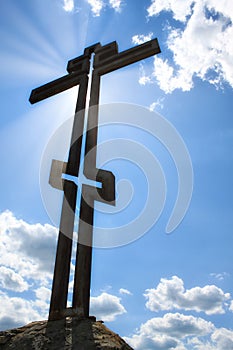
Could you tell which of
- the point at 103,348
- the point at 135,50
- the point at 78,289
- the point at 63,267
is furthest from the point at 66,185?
the point at 135,50

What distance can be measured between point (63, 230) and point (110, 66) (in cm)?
302

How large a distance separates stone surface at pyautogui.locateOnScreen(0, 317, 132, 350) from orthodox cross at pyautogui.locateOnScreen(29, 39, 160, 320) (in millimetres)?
176

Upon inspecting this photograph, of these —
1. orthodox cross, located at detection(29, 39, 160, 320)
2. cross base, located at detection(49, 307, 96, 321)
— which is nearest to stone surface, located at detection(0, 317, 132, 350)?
cross base, located at detection(49, 307, 96, 321)

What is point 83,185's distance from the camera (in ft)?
13.8

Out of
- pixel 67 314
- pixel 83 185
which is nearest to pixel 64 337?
pixel 67 314

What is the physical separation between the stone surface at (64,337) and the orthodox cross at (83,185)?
176 millimetres

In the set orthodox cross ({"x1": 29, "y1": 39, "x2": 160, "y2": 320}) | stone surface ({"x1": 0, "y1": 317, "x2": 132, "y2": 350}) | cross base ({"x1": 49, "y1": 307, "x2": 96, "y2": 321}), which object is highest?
orthodox cross ({"x1": 29, "y1": 39, "x2": 160, "y2": 320})

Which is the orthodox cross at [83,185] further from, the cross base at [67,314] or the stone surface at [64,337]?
the stone surface at [64,337]

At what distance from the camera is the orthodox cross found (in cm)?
368

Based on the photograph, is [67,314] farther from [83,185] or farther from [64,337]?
[83,185]

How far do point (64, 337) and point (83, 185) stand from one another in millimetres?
1841

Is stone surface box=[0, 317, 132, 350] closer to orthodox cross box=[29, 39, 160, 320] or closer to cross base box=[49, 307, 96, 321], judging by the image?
cross base box=[49, 307, 96, 321]

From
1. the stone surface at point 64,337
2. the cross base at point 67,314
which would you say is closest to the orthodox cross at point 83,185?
the cross base at point 67,314

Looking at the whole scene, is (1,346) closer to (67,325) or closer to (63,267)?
(67,325)
